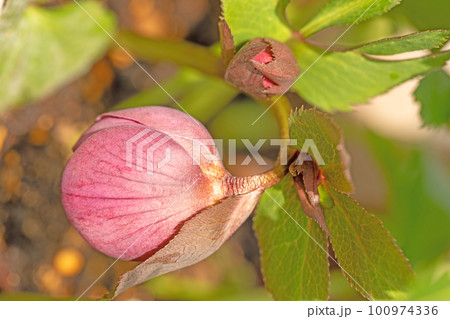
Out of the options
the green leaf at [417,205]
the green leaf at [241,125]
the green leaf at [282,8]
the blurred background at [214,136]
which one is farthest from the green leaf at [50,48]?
the green leaf at [417,205]

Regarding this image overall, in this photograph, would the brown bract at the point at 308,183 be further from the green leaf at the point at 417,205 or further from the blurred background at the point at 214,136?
the green leaf at the point at 417,205

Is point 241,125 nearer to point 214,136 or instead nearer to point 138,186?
point 214,136

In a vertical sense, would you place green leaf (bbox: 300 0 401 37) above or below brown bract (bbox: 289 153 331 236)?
above

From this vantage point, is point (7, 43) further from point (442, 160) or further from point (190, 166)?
point (442, 160)

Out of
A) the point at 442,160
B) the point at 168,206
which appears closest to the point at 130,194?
the point at 168,206

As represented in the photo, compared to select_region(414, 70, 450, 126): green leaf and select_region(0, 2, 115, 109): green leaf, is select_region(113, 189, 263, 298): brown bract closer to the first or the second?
select_region(414, 70, 450, 126): green leaf

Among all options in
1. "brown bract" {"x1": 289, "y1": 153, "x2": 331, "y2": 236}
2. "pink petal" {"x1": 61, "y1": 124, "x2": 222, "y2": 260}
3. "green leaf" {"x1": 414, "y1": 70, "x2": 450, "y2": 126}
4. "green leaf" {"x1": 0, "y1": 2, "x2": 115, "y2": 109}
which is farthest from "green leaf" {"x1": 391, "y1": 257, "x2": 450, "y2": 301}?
"green leaf" {"x1": 0, "y1": 2, "x2": 115, "y2": 109}
